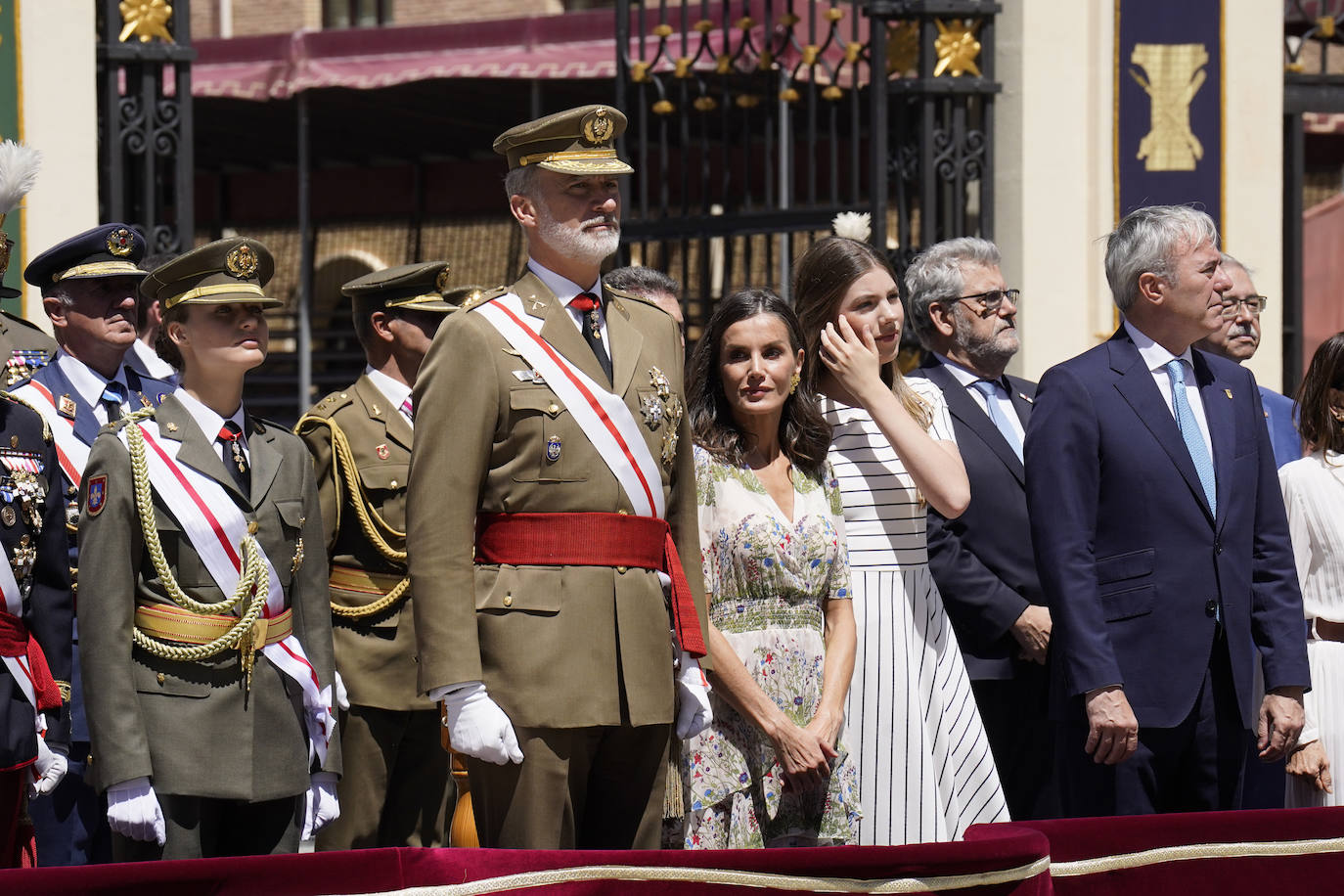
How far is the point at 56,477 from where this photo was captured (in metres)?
3.75

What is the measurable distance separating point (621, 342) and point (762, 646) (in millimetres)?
780

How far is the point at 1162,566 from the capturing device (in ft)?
13.2

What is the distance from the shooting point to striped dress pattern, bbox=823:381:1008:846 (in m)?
4.20

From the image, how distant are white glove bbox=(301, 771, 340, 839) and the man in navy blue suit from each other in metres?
1.59

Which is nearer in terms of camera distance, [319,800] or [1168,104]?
[319,800]

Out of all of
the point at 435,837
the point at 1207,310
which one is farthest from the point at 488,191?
the point at 1207,310

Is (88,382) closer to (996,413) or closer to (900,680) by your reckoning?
(900,680)

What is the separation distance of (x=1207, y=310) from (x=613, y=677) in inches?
64.9

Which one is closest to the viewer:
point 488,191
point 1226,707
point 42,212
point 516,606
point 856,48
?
point 516,606

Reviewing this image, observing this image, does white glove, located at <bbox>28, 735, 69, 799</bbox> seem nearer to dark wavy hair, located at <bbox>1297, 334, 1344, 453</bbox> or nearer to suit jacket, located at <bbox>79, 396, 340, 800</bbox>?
suit jacket, located at <bbox>79, 396, 340, 800</bbox>

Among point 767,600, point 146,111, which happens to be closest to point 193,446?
point 767,600

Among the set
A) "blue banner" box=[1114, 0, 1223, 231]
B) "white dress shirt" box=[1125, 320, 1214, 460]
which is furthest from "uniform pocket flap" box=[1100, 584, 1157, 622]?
"blue banner" box=[1114, 0, 1223, 231]

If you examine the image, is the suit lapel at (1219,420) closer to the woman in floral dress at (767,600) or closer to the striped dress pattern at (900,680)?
the striped dress pattern at (900,680)

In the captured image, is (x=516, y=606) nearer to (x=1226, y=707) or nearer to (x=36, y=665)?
(x=36, y=665)
